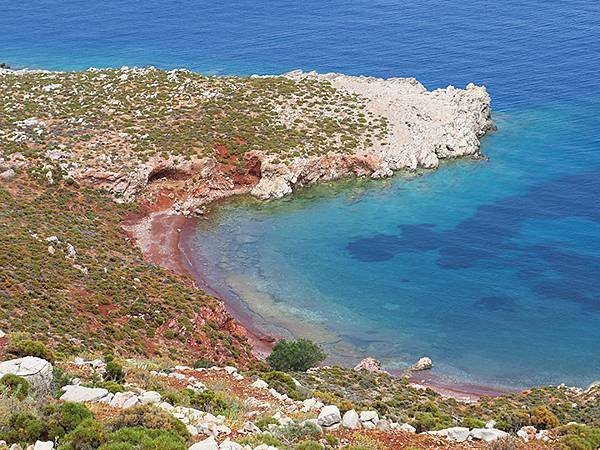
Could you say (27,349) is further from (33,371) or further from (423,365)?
(423,365)

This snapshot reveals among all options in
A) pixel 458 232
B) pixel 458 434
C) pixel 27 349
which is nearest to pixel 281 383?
pixel 458 434

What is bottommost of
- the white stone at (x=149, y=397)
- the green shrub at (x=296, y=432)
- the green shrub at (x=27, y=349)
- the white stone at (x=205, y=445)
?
the green shrub at (x=27, y=349)

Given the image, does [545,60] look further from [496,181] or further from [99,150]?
[99,150]

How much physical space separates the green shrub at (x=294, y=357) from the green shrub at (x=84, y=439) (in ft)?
77.2

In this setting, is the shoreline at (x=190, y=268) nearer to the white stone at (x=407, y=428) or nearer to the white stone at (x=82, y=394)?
the white stone at (x=407, y=428)

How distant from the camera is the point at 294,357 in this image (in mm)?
42156

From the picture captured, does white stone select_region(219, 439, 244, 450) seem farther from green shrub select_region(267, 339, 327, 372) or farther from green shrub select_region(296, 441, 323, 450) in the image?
green shrub select_region(267, 339, 327, 372)

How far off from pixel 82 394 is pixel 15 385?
6.84 ft

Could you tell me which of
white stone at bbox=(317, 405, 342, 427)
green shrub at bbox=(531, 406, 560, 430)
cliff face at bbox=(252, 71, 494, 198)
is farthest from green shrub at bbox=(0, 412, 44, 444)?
cliff face at bbox=(252, 71, 494, 198)

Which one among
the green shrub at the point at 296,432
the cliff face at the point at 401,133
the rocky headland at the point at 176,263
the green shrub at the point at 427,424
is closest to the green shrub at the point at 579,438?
the rocky headland at the point at 176,263

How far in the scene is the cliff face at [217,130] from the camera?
228 ft

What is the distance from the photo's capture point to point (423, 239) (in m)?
64.6

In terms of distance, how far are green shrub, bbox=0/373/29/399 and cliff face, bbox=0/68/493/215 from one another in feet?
148

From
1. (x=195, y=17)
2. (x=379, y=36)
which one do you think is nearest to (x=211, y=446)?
(x=379, y=36)
